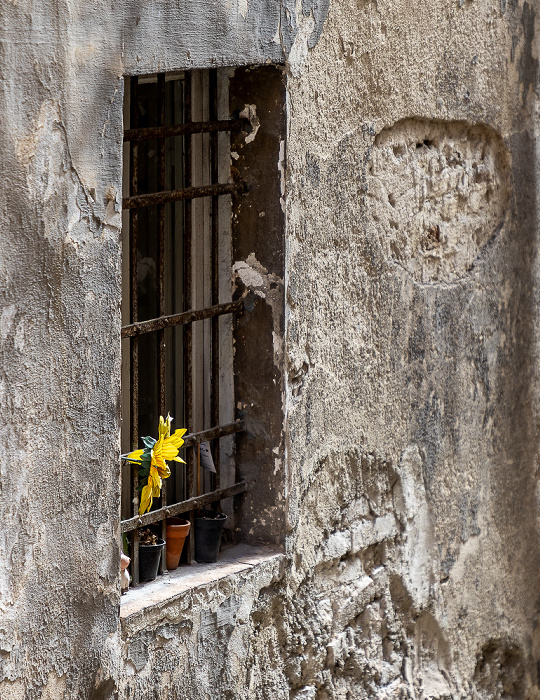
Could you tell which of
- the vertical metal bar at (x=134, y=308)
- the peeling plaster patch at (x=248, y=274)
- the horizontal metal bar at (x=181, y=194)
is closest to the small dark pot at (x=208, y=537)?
the vertical metal bar at (x=134, y=308)

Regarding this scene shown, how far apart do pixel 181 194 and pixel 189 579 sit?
3.40ft

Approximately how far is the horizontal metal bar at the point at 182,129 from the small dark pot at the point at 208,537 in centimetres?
107

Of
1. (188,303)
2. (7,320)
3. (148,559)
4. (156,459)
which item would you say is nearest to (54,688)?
(148,559)

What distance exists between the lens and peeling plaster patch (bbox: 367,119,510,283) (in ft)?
10.4

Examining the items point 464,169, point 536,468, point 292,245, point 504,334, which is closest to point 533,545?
point 536,468

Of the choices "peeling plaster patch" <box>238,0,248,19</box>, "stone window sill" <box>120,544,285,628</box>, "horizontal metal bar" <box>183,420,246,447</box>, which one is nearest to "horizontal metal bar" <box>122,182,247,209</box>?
"peeling plaster patch" <box>238,0,248,19</box>

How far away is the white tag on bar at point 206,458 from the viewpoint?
2771mm

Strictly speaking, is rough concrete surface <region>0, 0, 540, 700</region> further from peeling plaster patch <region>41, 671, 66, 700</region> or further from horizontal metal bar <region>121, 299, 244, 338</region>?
horizontal metal bar <region>121, 299, 244, 338</region>

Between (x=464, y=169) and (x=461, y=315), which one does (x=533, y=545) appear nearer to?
(x=461, y=315)

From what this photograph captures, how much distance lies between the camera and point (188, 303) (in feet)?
8.89

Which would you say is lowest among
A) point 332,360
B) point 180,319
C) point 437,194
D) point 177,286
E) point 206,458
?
point 206,458

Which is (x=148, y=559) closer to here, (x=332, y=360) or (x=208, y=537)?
(x=208, y=537)

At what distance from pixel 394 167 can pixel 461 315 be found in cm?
66

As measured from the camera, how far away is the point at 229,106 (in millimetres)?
2824
